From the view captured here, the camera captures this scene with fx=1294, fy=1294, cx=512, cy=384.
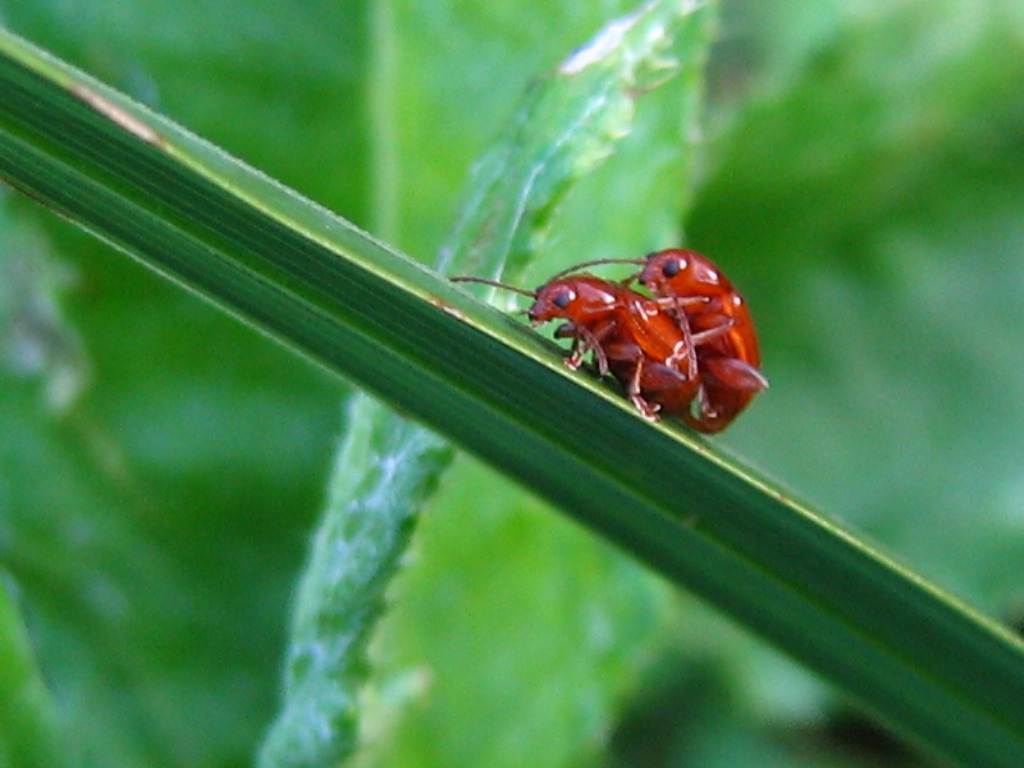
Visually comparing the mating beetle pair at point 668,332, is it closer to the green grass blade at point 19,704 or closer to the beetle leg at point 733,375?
the beetle leg at point 733,375

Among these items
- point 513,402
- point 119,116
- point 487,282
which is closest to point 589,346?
point 487,282

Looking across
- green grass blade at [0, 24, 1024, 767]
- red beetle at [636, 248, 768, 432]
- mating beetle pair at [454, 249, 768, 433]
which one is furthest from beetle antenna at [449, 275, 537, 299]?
red beetle at [636, 248, 768, 432]

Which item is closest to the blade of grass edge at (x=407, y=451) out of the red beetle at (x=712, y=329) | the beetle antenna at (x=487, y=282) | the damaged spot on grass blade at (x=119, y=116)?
the beetle antenna at (x=487, y=282)

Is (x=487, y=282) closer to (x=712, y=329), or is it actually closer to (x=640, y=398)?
(x=640, y=398)

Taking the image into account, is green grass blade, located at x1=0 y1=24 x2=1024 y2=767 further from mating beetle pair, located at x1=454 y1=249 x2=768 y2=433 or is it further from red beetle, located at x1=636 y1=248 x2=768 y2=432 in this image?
red beetle, located at x1=636 y1=248 x2=768 y2=432

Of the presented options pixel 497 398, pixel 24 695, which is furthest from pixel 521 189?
pixel 24 695

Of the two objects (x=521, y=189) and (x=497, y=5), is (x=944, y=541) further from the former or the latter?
(x=521, y=189)
